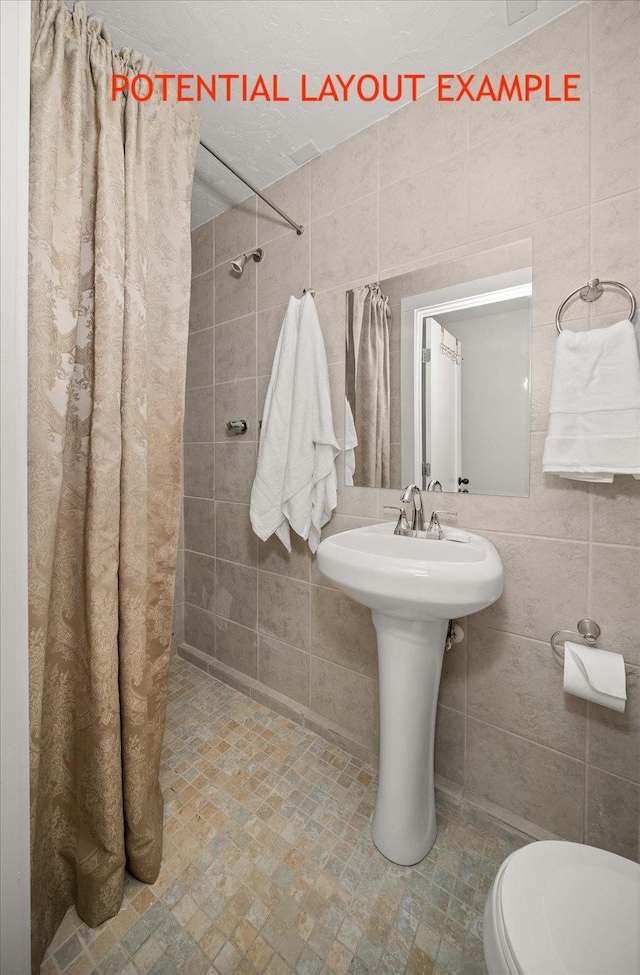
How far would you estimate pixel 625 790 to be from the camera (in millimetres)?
983

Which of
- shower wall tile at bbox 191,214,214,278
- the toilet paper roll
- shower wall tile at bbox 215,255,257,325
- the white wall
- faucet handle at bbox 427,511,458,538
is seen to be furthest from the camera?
shower wall tile at bbox 191,214,214,278

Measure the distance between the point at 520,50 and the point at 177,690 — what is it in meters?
2.69

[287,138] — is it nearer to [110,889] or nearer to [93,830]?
[93,830]

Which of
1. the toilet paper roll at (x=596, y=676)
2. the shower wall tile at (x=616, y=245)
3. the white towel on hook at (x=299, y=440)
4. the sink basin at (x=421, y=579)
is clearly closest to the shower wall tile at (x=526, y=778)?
the toilet paper roll at (x=596, y=676)

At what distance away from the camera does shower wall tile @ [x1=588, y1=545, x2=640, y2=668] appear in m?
0.97

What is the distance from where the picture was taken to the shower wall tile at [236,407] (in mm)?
1764

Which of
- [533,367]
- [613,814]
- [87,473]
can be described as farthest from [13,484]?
[613,814]

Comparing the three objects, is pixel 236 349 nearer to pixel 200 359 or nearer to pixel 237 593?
pixel 200 359

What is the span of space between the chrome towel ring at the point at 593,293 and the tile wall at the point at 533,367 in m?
0.02

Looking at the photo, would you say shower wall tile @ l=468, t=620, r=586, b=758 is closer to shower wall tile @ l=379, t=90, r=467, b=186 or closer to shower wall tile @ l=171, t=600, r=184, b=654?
shower wall tile @ l=379, t=90, r=467, b=186

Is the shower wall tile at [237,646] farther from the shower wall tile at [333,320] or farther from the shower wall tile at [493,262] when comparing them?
the shower wall tile at [493,262]

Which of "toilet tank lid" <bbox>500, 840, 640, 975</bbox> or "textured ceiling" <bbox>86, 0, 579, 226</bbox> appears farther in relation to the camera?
"textured ceiling" <bbox>86, 0, 579, 226</bbox>

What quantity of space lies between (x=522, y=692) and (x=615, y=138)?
149 centimetres
